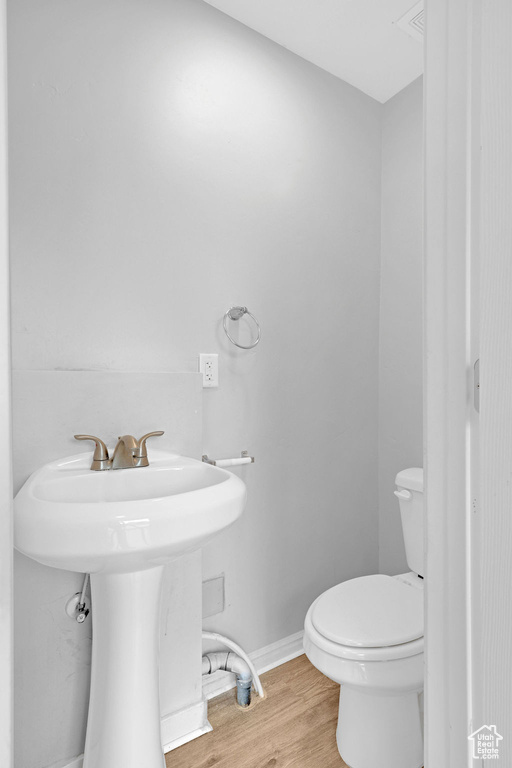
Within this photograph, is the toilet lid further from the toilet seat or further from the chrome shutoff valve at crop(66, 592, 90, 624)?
the chrome shutoff valve at crop(66, 592, 90, 624)

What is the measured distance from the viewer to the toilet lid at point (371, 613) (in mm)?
1142

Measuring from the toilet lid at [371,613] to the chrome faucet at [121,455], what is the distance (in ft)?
2.26

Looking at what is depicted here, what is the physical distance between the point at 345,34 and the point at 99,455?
5.95ft

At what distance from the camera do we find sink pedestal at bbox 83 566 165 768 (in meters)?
1.04

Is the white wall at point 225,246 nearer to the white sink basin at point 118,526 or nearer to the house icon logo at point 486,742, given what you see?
the white sink basin at point 118,526

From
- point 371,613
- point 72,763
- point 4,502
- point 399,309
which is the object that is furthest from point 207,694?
point 399,309

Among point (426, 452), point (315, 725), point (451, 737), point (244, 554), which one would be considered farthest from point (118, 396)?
point (315, 725)

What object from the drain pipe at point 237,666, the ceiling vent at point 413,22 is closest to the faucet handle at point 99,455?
the drain pipe at point 237,666

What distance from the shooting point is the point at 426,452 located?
529 mm

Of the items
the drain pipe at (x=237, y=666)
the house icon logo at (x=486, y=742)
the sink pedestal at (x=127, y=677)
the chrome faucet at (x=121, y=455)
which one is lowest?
the drain pipe at (x=237, y=666)

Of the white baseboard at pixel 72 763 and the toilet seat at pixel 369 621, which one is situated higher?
the toilet seat at pixel 369 621

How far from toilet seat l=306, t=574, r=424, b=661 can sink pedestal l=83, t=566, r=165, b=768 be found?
1.50 ft

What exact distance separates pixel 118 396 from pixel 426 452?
976 millimetres

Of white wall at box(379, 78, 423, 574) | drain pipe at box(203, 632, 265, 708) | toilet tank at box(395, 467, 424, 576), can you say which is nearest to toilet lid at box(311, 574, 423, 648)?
toilet tank at box(395, 467, 424, 576)
